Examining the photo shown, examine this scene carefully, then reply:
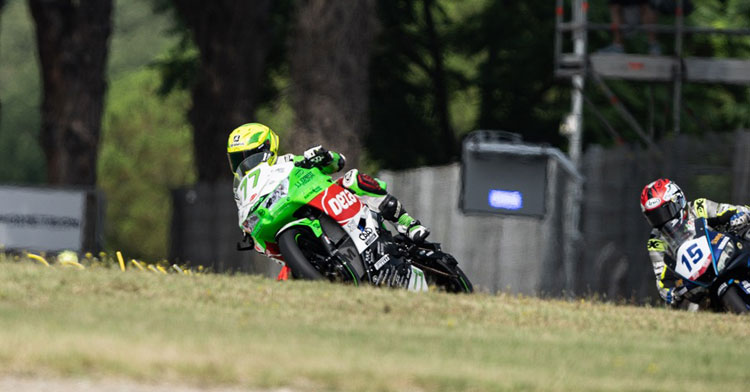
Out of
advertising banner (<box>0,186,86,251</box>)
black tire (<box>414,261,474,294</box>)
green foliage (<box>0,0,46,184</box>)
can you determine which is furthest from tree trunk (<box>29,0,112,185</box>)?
green foliage (<box>0,0,46,184</box>)

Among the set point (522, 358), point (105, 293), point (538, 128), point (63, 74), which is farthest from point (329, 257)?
point (538, 128)

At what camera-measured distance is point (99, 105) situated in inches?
1204

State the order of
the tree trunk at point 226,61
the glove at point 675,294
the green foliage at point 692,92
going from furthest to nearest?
the green foliage at point 692,92 → the tree trunk at point 226,61 → the glove at point 675,294

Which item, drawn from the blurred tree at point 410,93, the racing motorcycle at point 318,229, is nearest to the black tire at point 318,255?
the racing motorcycle at point 318,229

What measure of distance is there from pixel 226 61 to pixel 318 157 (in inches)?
657

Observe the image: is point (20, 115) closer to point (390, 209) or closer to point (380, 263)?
point (390, 209)

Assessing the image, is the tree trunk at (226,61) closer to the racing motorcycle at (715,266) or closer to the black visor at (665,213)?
the black visor at (665,213)

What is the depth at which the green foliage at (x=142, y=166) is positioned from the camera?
260 feet

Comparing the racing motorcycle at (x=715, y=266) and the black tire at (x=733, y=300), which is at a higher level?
the racing motorcycle at (x=715, y=266)

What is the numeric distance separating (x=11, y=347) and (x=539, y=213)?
592 inches

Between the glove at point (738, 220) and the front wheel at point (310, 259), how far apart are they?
3514mm

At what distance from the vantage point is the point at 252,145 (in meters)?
14.7

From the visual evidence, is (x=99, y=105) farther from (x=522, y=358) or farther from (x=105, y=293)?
(x=522, y=358)

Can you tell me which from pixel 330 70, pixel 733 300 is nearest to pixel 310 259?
pixel 733 300
